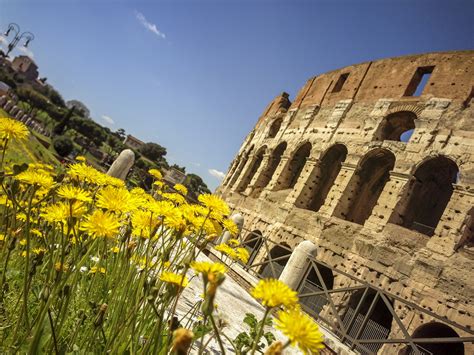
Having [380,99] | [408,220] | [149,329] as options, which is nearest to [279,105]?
[380,99]

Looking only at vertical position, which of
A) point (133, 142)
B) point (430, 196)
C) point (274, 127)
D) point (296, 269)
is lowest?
point (296, 269)

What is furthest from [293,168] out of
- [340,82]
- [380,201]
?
[380,201]

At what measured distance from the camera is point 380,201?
11.2 m

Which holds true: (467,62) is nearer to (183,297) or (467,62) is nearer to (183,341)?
(183,297)

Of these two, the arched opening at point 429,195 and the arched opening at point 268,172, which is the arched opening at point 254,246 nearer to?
the arched opening at point 268,172

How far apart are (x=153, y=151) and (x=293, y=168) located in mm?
54497

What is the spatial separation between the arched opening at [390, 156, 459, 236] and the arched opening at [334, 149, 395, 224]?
5.16 ft

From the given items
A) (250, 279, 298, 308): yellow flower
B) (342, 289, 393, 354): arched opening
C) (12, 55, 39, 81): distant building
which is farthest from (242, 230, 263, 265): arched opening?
(12, 55, 39, 81): distant building

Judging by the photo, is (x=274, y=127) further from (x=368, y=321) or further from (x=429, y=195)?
(x=368, y=321)

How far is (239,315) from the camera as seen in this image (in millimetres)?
3760

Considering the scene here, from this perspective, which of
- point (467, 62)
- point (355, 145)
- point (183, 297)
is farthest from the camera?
point (355, 145)

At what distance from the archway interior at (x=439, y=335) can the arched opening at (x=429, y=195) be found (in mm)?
3786

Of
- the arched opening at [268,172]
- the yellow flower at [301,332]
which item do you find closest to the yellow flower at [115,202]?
the yellow flower at [301,332]

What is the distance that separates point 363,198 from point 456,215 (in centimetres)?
437
